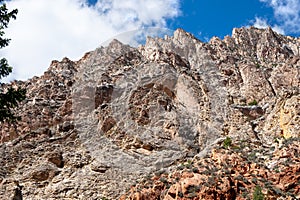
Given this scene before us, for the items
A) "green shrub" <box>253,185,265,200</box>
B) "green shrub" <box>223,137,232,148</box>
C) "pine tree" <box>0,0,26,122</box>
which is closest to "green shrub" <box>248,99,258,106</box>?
"green shrub" <box>223,137,232,148</box>

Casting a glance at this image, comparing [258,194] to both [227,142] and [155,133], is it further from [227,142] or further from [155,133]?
[155,133]

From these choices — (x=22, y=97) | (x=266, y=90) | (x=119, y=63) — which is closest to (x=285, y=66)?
(x=266, y=90)

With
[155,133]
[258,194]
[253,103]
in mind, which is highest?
[253,103]

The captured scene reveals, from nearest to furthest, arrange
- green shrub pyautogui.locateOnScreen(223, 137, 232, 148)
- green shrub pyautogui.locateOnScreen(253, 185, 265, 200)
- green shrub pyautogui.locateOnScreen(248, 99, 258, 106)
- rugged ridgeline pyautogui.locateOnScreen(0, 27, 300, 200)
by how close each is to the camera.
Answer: green shrub pyautogui.locateOnScreen(253, 185, 265, 200)
rugged ridgeline pyautogui.locateOnScreen(0, 27, 300, 200)
green shrub pyautogui.locateOnScreen(223, 137, 232, 148)
green shrub pyautogui.locateOnScreen(248, 99, 258, 106)

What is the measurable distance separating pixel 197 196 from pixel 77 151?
16.7m

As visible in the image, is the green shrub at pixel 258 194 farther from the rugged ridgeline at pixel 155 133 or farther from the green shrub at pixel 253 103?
the green shrub at pixel 253 103

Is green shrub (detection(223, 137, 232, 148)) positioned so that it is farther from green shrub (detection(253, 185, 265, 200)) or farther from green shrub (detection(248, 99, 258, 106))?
green shrub (detection(248, 99, 258, 106))

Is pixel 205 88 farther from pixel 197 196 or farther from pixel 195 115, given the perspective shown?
pixel 197 196

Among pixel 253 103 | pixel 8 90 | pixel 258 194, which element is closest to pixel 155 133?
pixel 253 103

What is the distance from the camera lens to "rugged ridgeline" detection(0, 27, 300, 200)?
1045 inches

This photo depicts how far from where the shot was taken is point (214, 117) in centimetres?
4262

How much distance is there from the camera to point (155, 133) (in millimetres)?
39375

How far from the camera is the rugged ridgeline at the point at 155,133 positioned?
87.0ft

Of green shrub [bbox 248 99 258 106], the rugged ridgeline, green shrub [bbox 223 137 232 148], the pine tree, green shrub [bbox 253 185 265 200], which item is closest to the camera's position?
the pine tree
